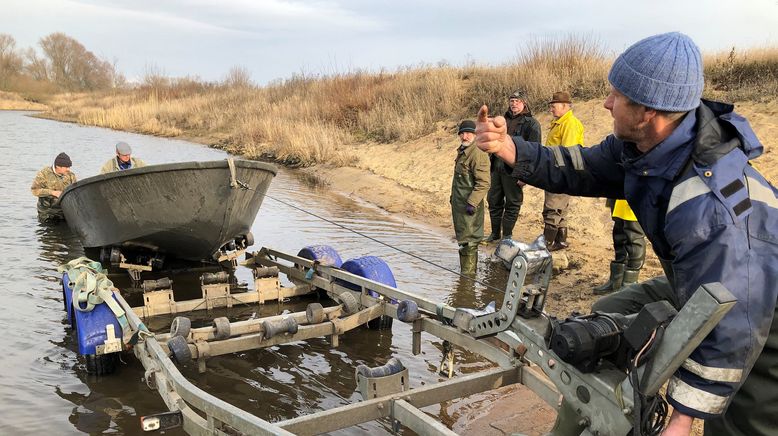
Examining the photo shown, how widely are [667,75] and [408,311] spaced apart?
94.6 inches

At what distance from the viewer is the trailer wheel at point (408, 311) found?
3.98m

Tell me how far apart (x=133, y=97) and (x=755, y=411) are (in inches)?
1880

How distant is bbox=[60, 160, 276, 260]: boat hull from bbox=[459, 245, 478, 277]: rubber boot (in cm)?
249

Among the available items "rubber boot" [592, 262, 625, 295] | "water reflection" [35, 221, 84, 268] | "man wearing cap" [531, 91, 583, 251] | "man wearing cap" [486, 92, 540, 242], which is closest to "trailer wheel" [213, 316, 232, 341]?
"rubber boot" [592, 262, 625, 295]

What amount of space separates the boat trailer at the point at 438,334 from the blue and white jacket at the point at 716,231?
0.36 feet

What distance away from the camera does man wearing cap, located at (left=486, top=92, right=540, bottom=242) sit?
809 centimetres

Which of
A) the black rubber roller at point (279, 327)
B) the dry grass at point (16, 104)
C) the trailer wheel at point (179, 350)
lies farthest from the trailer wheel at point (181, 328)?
the dry grass at point (16, 104)

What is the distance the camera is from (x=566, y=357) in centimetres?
217

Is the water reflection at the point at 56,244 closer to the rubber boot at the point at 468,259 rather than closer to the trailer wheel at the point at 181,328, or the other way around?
the trailer wheel at the point at 181,328

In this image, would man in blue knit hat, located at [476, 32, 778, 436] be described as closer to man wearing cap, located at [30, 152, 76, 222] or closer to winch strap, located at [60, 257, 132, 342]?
winch strap, located at [60, 257, 132, 342]

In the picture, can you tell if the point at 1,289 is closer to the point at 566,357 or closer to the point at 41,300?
the point at 41,300

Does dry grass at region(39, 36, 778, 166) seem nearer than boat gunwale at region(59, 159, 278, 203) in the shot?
No

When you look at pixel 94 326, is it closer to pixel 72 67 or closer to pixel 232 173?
pixel 232 173

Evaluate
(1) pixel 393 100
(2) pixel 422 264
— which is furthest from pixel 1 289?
(1) pixel 393 100
